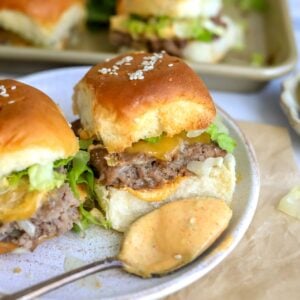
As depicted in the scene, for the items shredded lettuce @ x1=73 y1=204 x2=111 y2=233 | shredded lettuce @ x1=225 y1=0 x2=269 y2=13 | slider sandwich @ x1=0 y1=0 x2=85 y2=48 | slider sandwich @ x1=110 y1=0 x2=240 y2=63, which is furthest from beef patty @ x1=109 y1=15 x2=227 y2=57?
shredded lettuce @ x1=73 y1=204 x2=111 y2=233

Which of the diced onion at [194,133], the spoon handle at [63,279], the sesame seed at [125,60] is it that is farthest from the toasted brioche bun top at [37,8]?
the spoon handle at [63,279]

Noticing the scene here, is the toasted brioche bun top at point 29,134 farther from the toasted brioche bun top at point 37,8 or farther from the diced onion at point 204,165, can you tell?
the toasted brioche bun top at point 37,8

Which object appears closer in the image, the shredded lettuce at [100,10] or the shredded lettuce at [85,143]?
the shredded lettuce at [85,143]

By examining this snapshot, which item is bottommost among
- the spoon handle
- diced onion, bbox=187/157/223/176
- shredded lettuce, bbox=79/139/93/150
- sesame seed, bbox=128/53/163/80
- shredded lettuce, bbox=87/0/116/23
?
shredded lettuce, bbox=87/0/116/23

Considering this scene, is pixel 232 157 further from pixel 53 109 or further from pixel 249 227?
pixel 53 109

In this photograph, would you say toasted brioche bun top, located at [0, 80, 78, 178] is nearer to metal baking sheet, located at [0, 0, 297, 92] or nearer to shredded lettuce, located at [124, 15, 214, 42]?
metal baking sheet, located at [0, 0, 297, 92]

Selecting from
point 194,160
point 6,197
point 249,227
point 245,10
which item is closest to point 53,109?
point 6,197
